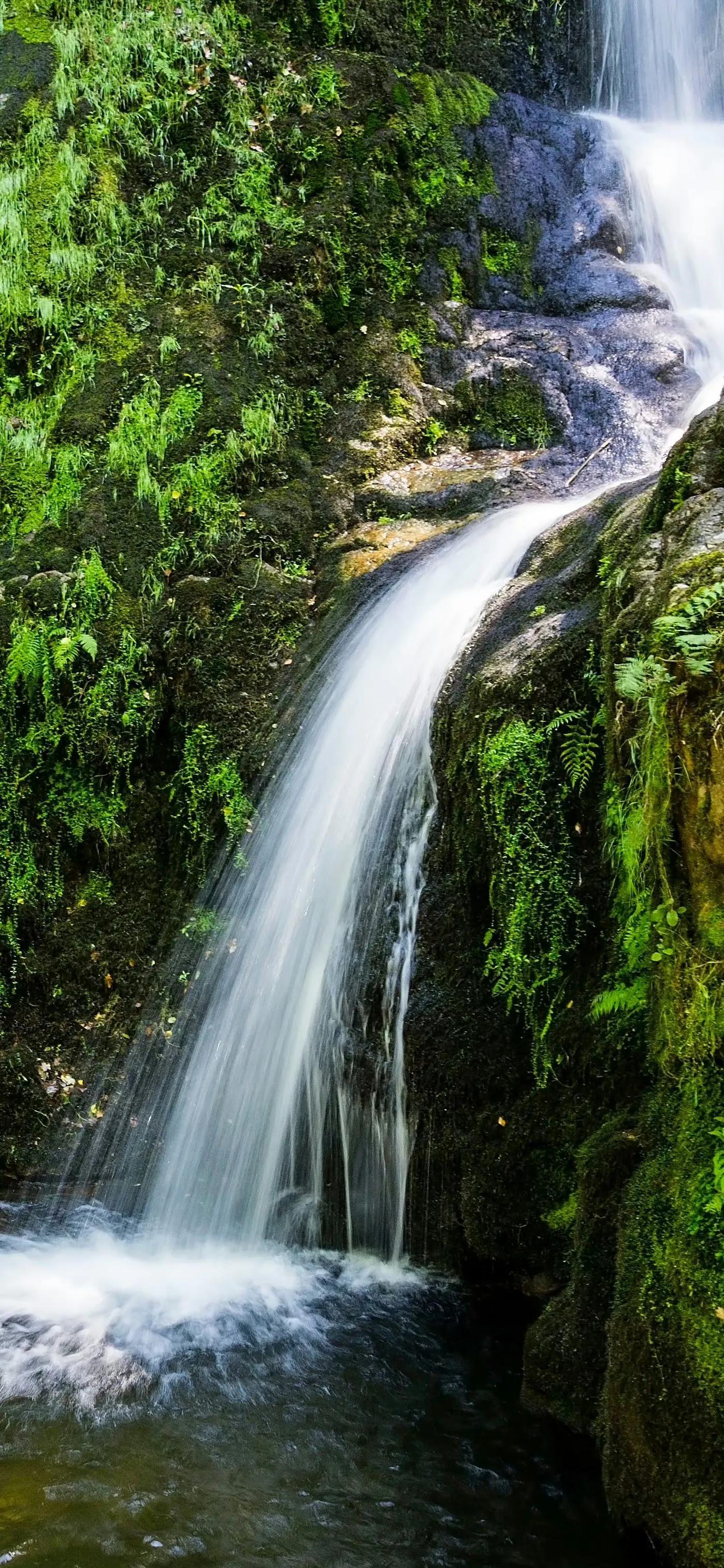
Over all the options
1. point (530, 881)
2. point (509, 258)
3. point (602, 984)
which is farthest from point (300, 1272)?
point (509, 258)

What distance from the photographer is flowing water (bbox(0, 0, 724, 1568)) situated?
3301 millimetres

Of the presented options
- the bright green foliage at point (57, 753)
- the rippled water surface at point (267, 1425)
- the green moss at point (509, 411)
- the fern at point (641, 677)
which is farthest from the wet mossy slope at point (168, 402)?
the fern at point (641, 677)

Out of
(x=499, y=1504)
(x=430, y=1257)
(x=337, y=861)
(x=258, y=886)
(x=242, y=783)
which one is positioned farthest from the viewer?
(x=242, y=783)

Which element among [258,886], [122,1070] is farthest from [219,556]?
[122,1070]

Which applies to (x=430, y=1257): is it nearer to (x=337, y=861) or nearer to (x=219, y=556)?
(x=337, y=861)

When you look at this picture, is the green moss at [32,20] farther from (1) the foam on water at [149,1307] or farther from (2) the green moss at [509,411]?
(1) the foam on water at [149,1307]

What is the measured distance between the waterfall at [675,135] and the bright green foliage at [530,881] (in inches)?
261

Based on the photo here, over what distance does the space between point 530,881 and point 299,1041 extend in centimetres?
176

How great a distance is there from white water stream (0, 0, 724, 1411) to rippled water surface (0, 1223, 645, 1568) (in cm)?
3

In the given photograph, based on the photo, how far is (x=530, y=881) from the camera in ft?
14.1

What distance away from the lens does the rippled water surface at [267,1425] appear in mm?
3172

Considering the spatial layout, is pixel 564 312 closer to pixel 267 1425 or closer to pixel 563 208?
pixel 563 208

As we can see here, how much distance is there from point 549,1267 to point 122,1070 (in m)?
2.92

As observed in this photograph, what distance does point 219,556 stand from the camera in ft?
24.6
